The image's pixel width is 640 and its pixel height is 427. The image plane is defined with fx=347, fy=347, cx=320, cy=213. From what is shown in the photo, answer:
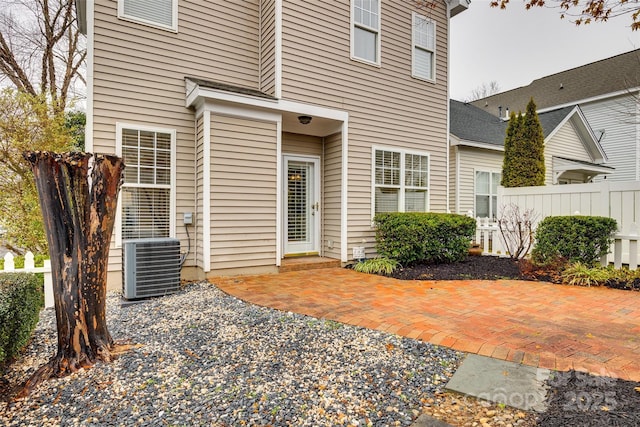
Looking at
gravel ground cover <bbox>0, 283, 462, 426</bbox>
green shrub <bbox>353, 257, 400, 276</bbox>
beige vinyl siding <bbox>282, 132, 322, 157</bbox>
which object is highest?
beige vinyl siding <bbox>282, 132, 322, 157</bbox>

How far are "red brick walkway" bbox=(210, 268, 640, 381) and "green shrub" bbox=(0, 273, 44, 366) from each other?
2.09 meters

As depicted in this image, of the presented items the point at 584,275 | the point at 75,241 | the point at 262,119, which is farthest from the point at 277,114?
the point at 584,275

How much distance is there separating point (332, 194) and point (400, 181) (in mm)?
1648

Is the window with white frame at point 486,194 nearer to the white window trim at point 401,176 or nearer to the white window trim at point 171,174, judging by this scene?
the white window trim at point 401,176

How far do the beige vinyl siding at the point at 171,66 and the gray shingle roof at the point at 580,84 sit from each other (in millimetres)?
14949

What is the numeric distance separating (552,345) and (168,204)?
17.6 ft

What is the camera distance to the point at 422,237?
639 cm

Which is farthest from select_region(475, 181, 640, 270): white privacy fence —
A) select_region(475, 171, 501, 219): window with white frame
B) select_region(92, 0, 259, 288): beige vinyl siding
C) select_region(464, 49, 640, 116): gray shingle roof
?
select_region(464, 49, 640, 116): gray shingle roof

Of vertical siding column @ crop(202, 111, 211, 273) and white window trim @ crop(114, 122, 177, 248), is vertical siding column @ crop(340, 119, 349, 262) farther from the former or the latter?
white window trim @ crop(114, 122, 177, 248)

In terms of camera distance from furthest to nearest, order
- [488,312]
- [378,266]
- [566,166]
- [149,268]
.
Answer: [566,166]
[378,266]
[149,268]
[488,312]

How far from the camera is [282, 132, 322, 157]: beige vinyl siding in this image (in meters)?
7.00

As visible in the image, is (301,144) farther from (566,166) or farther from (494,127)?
(566,166)

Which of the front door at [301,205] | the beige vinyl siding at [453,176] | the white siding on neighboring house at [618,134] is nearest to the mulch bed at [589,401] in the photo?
the front door at [301,205]

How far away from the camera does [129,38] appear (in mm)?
5430
